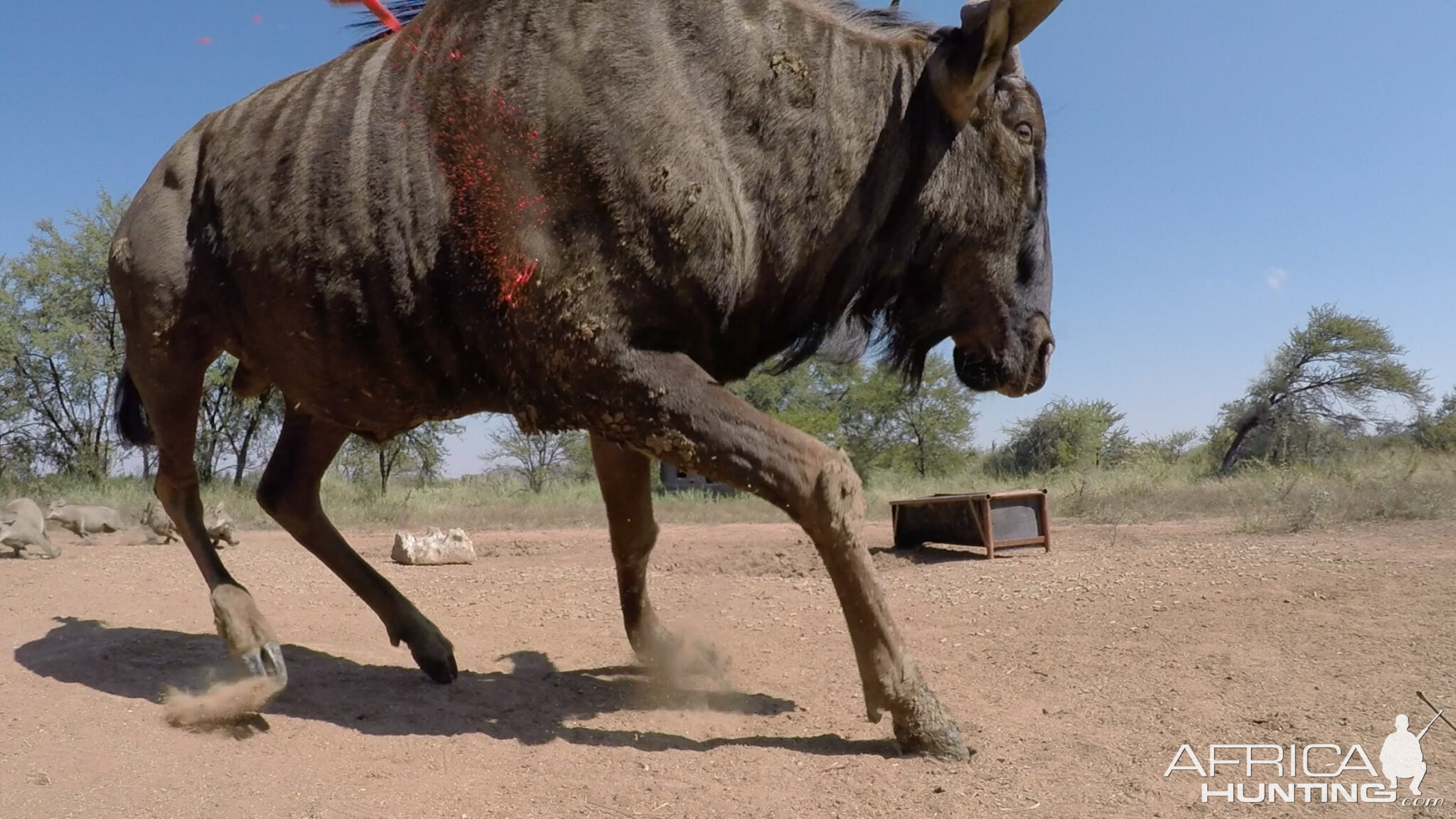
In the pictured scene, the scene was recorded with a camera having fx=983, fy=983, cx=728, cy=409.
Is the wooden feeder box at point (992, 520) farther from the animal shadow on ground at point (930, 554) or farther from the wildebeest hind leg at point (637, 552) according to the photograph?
the wildebeest hind leg at point (637, 552)

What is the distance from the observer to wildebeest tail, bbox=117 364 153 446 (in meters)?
4.41

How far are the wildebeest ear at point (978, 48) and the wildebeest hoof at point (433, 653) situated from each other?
105 inches

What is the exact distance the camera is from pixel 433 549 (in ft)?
28.8

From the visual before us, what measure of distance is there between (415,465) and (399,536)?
18.1 meters

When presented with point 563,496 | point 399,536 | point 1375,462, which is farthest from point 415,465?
point 1375,462

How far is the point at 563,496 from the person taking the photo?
20.3 meters

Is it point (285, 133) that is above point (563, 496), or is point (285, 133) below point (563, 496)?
above

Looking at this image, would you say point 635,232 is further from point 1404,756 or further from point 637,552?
point 1404,756

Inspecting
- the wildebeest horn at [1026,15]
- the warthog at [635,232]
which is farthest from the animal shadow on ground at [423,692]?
the wildebeest horn at [1026,15]

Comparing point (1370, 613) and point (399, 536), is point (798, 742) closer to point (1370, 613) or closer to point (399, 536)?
point (1370, 613)

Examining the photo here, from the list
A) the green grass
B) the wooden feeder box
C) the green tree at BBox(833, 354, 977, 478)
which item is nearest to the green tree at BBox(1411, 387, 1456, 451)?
the green grass
